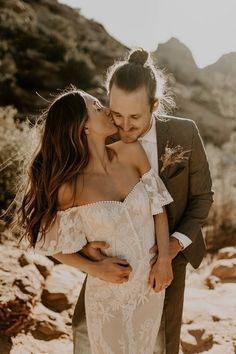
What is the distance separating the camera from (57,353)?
4117 millimetres

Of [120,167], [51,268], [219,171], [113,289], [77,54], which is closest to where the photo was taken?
[113,289]

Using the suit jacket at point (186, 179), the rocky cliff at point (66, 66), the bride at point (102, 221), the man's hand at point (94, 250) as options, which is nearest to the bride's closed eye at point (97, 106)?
the bride at point (102, 221)

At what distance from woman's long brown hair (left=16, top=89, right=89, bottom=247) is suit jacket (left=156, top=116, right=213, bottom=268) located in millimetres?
547

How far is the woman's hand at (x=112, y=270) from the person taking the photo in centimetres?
222

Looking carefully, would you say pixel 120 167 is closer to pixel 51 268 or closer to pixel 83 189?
pixel 83 189

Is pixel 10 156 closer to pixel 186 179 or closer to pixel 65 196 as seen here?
pixel 186 179

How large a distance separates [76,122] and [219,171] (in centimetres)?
1153

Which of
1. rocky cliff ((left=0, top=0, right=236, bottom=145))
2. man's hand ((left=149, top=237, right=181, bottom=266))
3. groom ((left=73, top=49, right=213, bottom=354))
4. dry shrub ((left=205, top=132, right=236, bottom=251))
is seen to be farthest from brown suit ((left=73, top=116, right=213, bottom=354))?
rocky cliff ((left=0, top=0, right=236, bottom=145))

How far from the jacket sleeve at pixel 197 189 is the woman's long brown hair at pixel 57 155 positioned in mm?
712

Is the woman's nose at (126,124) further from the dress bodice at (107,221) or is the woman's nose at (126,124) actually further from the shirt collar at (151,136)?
the dress bodice at (107,221)

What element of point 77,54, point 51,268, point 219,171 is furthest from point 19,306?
point 77,54

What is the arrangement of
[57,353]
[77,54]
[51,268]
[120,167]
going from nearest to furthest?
1. [120,167]
2. [57,353]
3. [51,268]
4. [77,54]

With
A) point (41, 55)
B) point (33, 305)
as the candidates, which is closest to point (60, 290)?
point (33, 305)

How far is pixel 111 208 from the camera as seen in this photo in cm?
229
